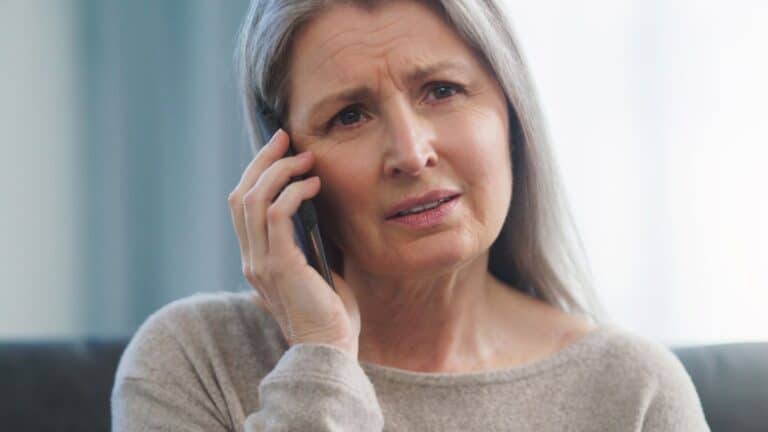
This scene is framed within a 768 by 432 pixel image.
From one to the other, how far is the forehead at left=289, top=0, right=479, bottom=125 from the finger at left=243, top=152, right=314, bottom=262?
63 millimetres

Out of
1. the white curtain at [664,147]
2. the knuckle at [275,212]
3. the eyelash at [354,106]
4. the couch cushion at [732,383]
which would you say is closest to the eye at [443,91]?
the eyelash at [354,106]

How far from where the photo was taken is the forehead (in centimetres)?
103

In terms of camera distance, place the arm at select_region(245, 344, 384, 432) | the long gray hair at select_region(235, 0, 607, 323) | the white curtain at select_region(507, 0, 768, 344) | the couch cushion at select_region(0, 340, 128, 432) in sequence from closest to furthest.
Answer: the arm at select_region(245, 344, 384, 432) < the long gray hair at select_region(235, 0, 607, 323) < the couch cushion at select_region(0, 340, 128, 432) < the white curtain at select_region(507, 0, 768, 344)

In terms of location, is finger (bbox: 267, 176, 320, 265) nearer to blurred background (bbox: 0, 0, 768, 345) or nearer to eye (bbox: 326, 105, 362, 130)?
eye (bbox: 326, 105, 362, 130)

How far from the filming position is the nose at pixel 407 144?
100 centimetres

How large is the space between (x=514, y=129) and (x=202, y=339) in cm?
49

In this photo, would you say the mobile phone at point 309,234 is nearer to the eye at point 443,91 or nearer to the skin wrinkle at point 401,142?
the skin wrinkle at point 401,142

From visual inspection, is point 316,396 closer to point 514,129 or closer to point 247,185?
point 247,185

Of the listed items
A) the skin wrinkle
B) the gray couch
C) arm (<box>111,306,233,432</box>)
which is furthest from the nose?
the gray couch

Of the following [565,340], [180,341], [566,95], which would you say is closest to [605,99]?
[566,95]

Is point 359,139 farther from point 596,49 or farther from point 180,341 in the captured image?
point 596,49

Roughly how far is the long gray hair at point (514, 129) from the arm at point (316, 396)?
1.06 ft

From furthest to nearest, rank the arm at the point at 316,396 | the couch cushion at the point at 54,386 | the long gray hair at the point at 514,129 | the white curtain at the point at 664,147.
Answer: the white curtain at the point at 664,147 → the couch cushion at the point at 54,386 → the long gray hair at the point at 514,129 → the arm at the point at 316,396

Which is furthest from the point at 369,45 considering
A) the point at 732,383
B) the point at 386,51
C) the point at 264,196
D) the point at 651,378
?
the point at 732,383
